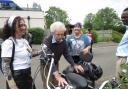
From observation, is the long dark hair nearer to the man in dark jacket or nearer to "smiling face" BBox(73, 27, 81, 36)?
the man in dark jacket

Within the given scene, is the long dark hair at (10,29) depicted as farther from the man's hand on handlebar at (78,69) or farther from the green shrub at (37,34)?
the green shrub at (37,34)

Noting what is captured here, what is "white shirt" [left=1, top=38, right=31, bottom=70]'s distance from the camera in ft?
19.1

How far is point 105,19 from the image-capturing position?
116625 mm

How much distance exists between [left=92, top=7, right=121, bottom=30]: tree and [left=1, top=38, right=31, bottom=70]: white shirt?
3905 inches

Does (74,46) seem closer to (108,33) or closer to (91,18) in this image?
(108,33)

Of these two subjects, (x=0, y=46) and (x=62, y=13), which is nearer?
(x=0, y=46)

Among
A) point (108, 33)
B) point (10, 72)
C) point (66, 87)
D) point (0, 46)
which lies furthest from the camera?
point (108, 33)

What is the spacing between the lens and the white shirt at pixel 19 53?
19.1ft

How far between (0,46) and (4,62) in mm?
480

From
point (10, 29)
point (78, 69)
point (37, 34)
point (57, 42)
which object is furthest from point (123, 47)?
point (37, 34)

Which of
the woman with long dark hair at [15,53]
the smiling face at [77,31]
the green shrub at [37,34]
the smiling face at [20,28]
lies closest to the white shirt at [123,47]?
the woman with long dark hair at [15,53]

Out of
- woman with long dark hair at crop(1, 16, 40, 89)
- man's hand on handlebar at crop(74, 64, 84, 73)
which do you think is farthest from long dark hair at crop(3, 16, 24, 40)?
man's hand on handlebar at crop(74, 64, 84, 73)

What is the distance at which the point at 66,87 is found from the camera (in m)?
4.99

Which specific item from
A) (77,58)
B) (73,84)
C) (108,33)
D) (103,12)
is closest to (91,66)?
(77,58)
